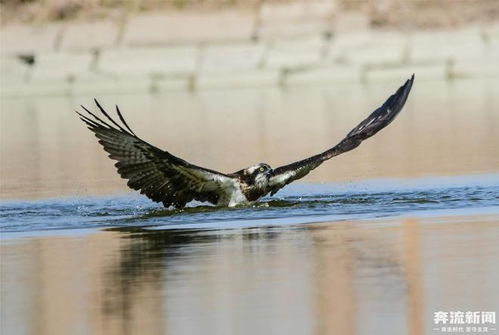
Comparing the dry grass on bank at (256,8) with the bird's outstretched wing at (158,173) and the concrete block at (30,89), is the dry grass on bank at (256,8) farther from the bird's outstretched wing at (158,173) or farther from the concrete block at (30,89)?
the bird's outstretched wing at (158,173)

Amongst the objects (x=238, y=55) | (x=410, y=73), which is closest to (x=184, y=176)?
(x=410, y=73)

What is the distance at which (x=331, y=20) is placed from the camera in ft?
97.9

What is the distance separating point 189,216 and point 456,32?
17267 mm

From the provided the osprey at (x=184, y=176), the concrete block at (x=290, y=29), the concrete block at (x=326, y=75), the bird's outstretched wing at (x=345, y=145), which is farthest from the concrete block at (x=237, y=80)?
the osprey at (x=184, y=176)

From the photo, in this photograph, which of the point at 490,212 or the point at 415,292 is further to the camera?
the point at 490,212

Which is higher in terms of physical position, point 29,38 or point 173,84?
point 29,38

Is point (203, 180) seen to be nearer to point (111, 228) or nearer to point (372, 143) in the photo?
point (111, 228)

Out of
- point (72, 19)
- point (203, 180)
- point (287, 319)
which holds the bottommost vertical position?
point (287, 319)

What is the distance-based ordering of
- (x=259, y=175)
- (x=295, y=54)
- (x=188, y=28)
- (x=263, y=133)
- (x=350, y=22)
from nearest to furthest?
(x=259, y=175) < (x=263, y=133) < (x=295, y=54) < (x=350, y=22) < (x=188, y=28)

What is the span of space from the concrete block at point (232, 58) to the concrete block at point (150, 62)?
9.8 inches

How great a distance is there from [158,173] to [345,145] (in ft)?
4.79

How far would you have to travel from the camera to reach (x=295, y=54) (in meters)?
28.5

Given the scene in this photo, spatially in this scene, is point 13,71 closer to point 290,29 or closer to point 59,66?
point 59,66

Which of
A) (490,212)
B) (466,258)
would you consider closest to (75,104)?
(490,212)
